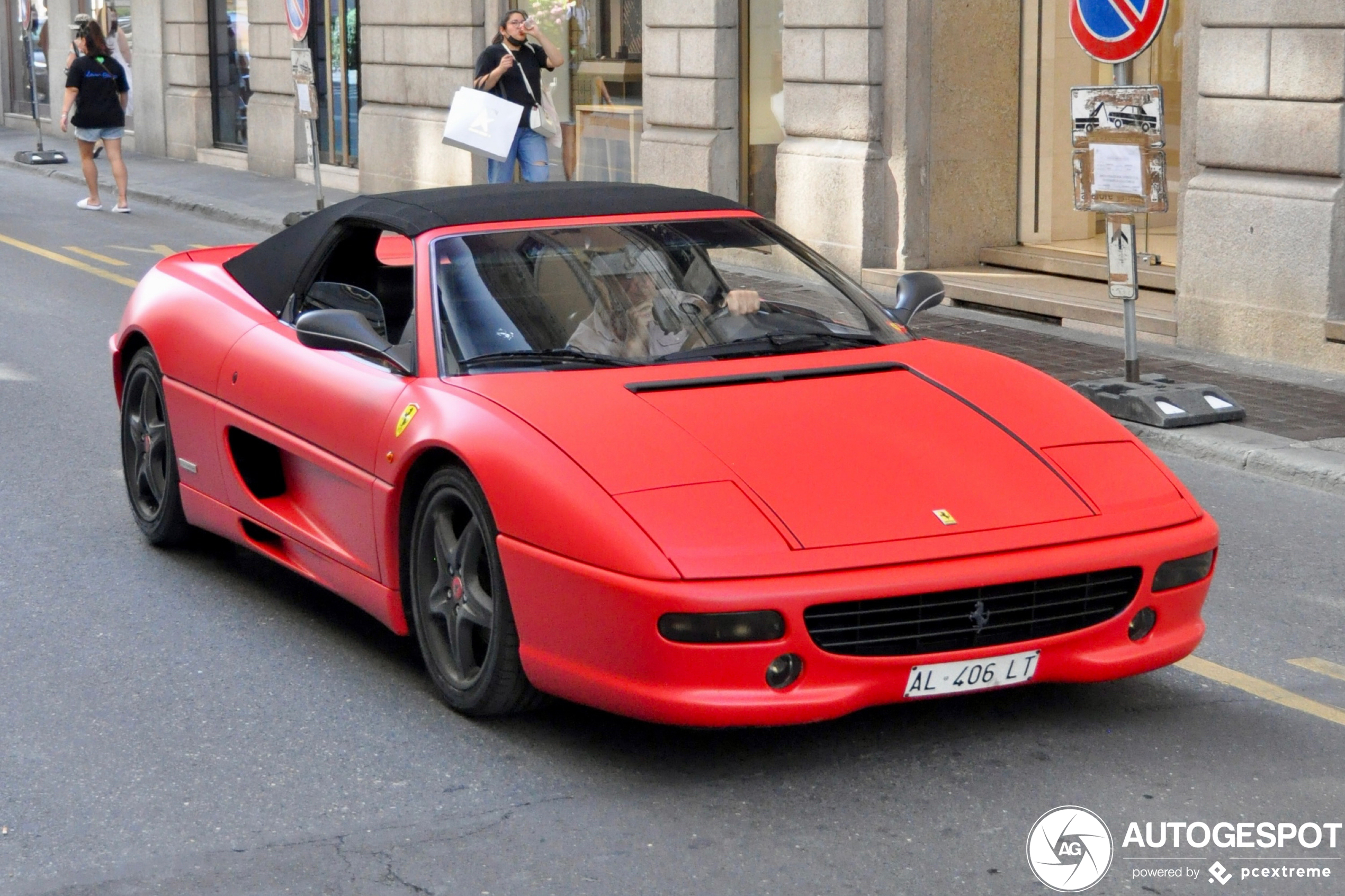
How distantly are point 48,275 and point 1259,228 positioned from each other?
30.0ft

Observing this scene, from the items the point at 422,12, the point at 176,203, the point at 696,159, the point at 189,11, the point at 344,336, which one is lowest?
the point at 176,203

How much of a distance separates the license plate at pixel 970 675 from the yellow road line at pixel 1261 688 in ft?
3.26

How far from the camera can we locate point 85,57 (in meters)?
20.0

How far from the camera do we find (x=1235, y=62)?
11609mm

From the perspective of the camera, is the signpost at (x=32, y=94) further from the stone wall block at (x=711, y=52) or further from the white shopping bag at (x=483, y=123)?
the stone wall block at (x=711, y=52)

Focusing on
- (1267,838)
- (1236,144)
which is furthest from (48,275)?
(1267,838)

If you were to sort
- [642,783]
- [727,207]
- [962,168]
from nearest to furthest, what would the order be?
[642,783] → [727,207] → [962,168]

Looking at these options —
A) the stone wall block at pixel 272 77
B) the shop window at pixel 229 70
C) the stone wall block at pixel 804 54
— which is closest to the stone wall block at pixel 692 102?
the stone wall block at pixel 804 54

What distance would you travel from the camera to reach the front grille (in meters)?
4.48

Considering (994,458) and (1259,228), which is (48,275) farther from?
(994,458)

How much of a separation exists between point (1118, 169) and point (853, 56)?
5696mm

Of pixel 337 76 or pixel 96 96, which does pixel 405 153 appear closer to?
pixel 337 76

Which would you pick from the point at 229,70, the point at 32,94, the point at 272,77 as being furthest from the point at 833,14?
the point at 32,94

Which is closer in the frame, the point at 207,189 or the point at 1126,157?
the point at 1126,157
